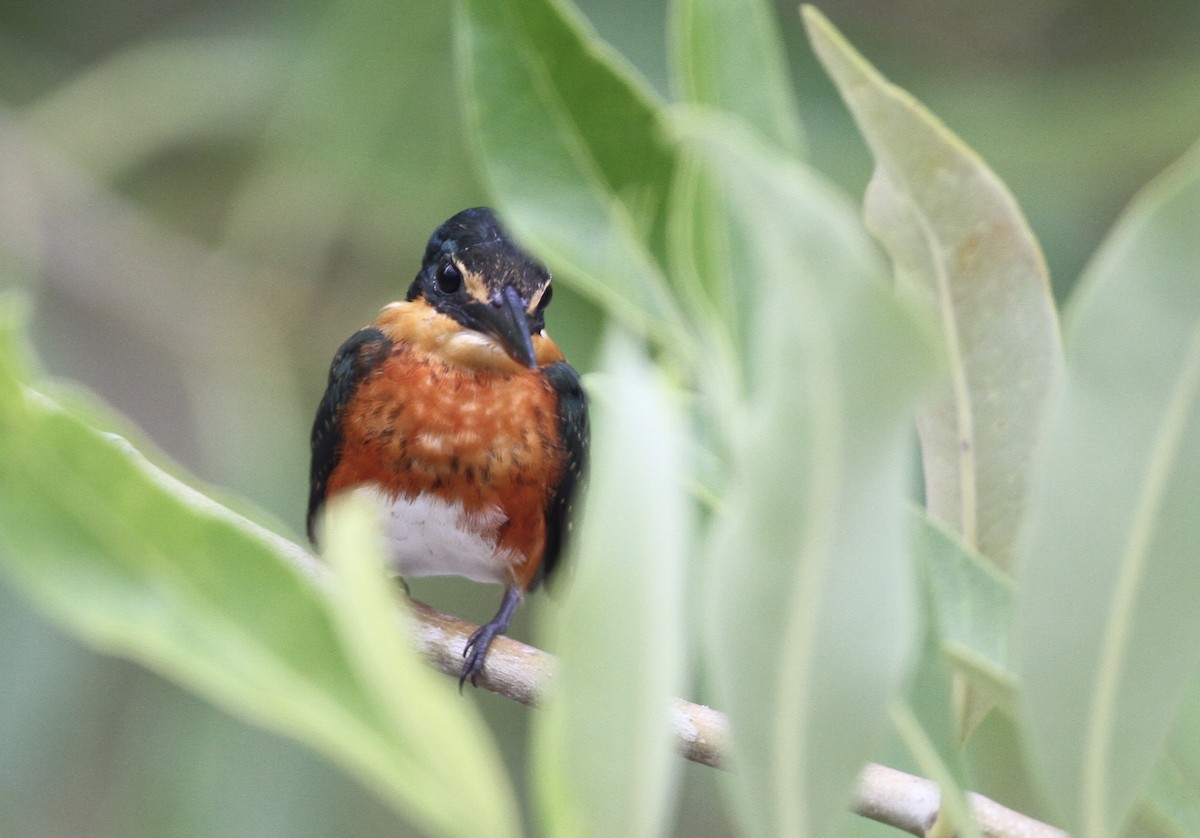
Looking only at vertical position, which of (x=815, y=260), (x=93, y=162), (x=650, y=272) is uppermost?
(x=815, y=260)

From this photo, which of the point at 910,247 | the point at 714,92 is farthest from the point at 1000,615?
the point at 714,92

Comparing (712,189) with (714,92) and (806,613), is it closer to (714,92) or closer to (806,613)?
(714,92)

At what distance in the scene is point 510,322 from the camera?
4.82 feet

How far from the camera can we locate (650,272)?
2.46 ft

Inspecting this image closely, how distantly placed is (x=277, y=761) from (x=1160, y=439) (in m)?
2.36

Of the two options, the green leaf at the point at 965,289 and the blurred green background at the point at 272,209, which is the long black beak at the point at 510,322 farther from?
the blurred green background at the point at 272,209

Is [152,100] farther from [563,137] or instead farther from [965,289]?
[965,289]

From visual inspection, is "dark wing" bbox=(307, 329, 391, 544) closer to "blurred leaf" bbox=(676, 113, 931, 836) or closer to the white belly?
the white belly

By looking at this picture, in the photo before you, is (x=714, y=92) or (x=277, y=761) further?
(x=277, y=761)

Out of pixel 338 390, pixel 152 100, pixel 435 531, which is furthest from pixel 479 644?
pixel 152 100

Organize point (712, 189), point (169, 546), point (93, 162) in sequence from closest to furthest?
1. point (169, 546)
2. point (712, 189)
3. point (93, 162)

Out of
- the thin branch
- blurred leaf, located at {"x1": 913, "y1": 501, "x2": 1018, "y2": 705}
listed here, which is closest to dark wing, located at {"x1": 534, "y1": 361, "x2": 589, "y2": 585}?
the thin branch

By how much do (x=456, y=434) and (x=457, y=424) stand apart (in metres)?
0.01

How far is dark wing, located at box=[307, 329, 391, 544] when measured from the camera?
167 cm
